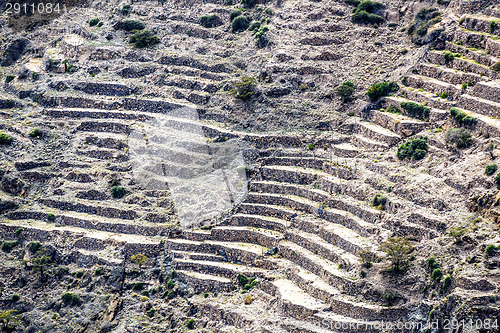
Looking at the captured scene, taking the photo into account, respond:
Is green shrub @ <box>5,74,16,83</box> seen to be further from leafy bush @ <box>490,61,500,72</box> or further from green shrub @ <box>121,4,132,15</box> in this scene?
leafy bush @ <box>490,61,500,72</box>

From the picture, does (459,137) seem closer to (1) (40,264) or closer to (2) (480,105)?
(2) (480,105)

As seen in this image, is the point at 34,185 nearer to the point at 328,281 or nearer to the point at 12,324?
the point at 12,324

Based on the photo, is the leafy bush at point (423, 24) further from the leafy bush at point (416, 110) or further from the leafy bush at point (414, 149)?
the leafy bush at point (414, 149)

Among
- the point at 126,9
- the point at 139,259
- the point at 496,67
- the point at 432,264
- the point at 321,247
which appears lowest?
the point at 139,259

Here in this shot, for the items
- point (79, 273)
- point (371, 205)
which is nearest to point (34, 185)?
point (79, 273)

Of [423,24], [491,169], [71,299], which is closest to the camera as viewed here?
[491,169]

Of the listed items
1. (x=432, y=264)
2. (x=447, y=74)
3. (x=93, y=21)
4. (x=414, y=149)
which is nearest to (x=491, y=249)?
(x=432, y=264)

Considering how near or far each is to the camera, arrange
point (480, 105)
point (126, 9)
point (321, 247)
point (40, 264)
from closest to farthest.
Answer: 1. point (321, 247)
2. point (480, 105)
3. point (40, 264)
4. point (126, 9)

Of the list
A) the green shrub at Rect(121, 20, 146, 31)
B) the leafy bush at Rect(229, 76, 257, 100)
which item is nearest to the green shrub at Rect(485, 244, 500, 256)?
the leafy bush at Rect(229, 76, 257, 100)
